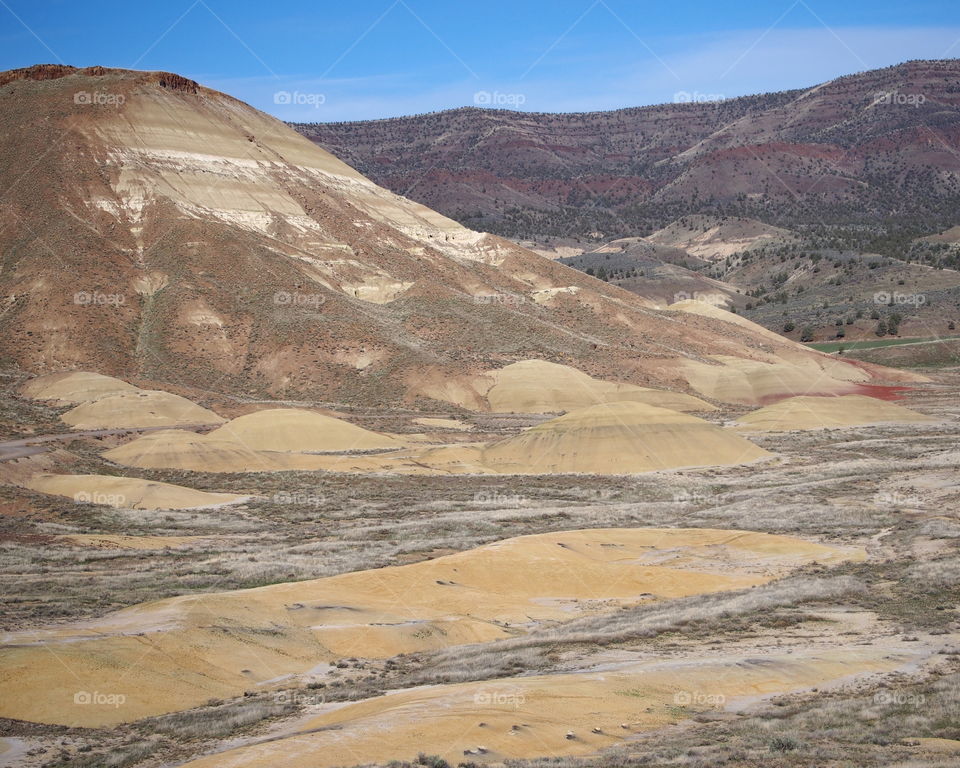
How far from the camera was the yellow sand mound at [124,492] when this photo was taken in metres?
42.2

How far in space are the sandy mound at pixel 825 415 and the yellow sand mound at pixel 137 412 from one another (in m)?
36.3

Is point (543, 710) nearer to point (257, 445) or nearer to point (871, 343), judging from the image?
point (257, 445)

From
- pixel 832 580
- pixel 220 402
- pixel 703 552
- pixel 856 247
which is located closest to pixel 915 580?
pixel 832 580

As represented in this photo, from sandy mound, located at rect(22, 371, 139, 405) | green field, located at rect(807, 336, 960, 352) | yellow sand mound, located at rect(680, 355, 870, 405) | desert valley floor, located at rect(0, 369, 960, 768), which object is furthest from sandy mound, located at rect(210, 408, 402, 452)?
green field, located at rect(807, 336, 960, 352)

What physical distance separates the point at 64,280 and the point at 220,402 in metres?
18.3

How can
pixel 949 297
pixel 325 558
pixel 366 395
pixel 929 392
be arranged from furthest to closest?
pixel 949 297 < pixel 929 392 < pixel 366 395 < pixel 325 558

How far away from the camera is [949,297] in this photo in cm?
11994

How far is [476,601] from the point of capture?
26250mm

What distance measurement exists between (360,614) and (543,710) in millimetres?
8910

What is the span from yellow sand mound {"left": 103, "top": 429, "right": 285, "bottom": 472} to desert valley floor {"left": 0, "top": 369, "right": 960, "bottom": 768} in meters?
0.17

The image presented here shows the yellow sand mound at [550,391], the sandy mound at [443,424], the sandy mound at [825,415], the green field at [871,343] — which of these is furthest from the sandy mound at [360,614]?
the green field at [871,343]

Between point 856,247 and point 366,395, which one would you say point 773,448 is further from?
point 856,247

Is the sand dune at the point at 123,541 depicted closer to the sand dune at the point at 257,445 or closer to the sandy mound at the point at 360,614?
the sandy mound at the point at 360,614

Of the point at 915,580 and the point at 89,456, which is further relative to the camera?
the point at 89,456
